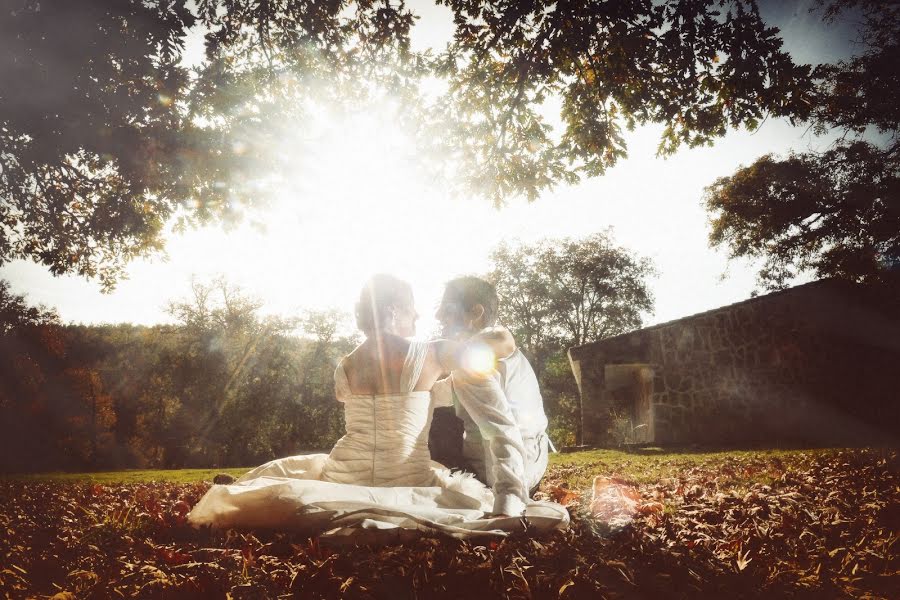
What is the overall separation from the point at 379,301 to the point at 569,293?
37263 millimetres

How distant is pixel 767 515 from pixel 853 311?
14.0 meters

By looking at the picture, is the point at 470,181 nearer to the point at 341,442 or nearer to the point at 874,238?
the point at 341,442

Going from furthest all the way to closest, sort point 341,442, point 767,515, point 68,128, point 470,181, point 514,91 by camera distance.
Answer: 1. point 470,181
2. point 514,91
3. point 68,128
4. point 341,442
5. point 767,515

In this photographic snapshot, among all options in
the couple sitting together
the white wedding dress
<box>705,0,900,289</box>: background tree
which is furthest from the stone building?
the white wedding dress

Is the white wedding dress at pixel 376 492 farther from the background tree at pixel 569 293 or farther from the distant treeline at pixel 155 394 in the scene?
the background tree at pixel 569 293

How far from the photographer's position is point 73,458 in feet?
65.5

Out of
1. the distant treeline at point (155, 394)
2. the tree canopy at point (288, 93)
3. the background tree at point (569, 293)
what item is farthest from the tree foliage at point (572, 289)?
the tree canopy at point (288, 93)

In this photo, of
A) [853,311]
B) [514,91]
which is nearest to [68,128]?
[514,91]

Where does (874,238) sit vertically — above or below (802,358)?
above

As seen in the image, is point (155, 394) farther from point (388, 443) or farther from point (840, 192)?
point (840, 192)

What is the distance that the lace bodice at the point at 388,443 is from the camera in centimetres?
334

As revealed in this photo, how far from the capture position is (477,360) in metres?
3.19

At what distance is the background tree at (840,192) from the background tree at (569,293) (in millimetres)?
20643

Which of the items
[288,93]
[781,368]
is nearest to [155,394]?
[288,93]
